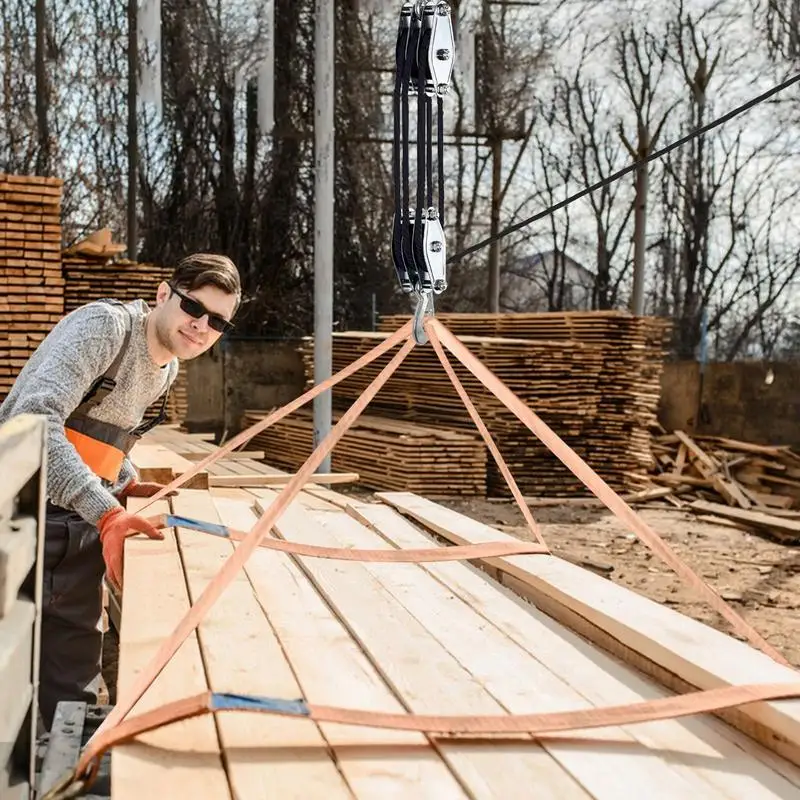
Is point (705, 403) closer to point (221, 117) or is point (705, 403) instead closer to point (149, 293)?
point (149, 293)

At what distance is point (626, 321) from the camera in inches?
481

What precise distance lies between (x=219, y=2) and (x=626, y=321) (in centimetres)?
1180

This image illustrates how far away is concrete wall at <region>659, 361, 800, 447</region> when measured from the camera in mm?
14703

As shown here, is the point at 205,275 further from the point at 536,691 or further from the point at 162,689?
the point at 536,691

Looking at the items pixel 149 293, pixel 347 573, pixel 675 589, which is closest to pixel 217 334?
pixel 347 573

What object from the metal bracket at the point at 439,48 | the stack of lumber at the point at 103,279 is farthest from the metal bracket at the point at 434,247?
the stack of lumber at the point at 103,279

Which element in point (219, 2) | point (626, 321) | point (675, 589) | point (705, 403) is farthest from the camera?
point (219, 2)

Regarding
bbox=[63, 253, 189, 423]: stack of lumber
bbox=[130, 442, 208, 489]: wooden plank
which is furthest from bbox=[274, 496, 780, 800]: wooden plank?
bbox=[63, 253, 189, 423]: stack of lumber

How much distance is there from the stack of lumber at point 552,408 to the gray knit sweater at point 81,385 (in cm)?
822

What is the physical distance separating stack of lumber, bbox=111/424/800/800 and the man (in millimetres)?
353

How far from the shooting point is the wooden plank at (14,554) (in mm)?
1612

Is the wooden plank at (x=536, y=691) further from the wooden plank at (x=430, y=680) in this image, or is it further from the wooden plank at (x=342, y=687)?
the wooden plank at (x=342, y=687)

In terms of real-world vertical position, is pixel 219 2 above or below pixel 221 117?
above

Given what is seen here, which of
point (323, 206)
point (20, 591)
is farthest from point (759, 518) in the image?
point (20, 591)
